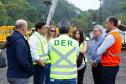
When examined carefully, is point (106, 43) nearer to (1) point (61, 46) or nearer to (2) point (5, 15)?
(1) point (61, 46)

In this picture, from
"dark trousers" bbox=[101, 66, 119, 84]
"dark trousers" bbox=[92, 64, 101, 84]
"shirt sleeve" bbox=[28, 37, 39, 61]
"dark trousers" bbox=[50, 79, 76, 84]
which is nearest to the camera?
"dark trousers" bbox=[50, 79, 76, 84]

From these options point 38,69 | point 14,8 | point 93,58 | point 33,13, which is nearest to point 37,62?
point 38,69

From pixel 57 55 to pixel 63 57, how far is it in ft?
0.37

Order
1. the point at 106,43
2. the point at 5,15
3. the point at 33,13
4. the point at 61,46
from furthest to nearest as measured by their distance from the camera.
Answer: the point at 33,13 < the point at 5,15 < the point at 106,43 < the point at 61,46

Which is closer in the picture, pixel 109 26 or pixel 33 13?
pixel 109 26

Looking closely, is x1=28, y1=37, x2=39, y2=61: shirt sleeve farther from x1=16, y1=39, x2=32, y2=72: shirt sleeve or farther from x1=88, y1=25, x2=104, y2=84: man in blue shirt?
x1=16, y1=39, x2=32, y2=72: shirt sleeve

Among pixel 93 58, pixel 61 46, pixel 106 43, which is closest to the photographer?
pixel 61 46

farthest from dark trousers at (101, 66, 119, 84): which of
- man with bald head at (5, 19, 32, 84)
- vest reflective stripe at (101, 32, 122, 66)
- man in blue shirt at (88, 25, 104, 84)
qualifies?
man with bald head at (5, 19, 32, 84)

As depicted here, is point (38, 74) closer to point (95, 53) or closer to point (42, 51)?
point (42, 51)

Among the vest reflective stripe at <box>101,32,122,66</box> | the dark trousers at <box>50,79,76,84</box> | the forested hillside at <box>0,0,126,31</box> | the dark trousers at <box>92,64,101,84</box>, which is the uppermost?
the vest reflective stripe at <box>101,32,122,66</box>

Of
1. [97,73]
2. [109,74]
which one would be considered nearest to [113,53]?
[109,74]

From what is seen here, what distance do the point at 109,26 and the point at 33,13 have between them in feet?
310

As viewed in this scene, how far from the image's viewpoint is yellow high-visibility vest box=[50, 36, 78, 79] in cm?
830

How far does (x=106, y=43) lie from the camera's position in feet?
31.3
